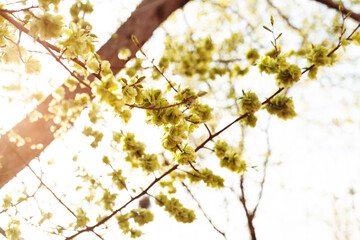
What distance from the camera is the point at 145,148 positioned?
223 centimetres

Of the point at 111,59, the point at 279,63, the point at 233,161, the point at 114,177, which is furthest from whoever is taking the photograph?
the point at 111,59

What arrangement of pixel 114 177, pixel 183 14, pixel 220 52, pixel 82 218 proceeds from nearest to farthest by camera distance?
pixel 114 177, pixel 82 218, pixel 220 52, pixel 183 14

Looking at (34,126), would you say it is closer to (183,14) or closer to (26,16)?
(26,16)

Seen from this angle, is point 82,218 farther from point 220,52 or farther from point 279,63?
point 220,52

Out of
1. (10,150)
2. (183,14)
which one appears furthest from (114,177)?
(183,14)

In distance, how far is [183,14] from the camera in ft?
15.9

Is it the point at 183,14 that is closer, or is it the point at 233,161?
the point at 233,161

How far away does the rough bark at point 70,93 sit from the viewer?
2.65 m

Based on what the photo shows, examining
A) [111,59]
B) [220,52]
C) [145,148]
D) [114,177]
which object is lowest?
[114,177]

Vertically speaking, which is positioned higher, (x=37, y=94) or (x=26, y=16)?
(x=37, y=94)

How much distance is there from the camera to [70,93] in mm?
2947

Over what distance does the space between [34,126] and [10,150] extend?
1.21ft

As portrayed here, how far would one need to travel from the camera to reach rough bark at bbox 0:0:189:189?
2650 mm

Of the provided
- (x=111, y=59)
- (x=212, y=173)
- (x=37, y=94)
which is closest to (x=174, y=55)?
(x=111, y=59)
